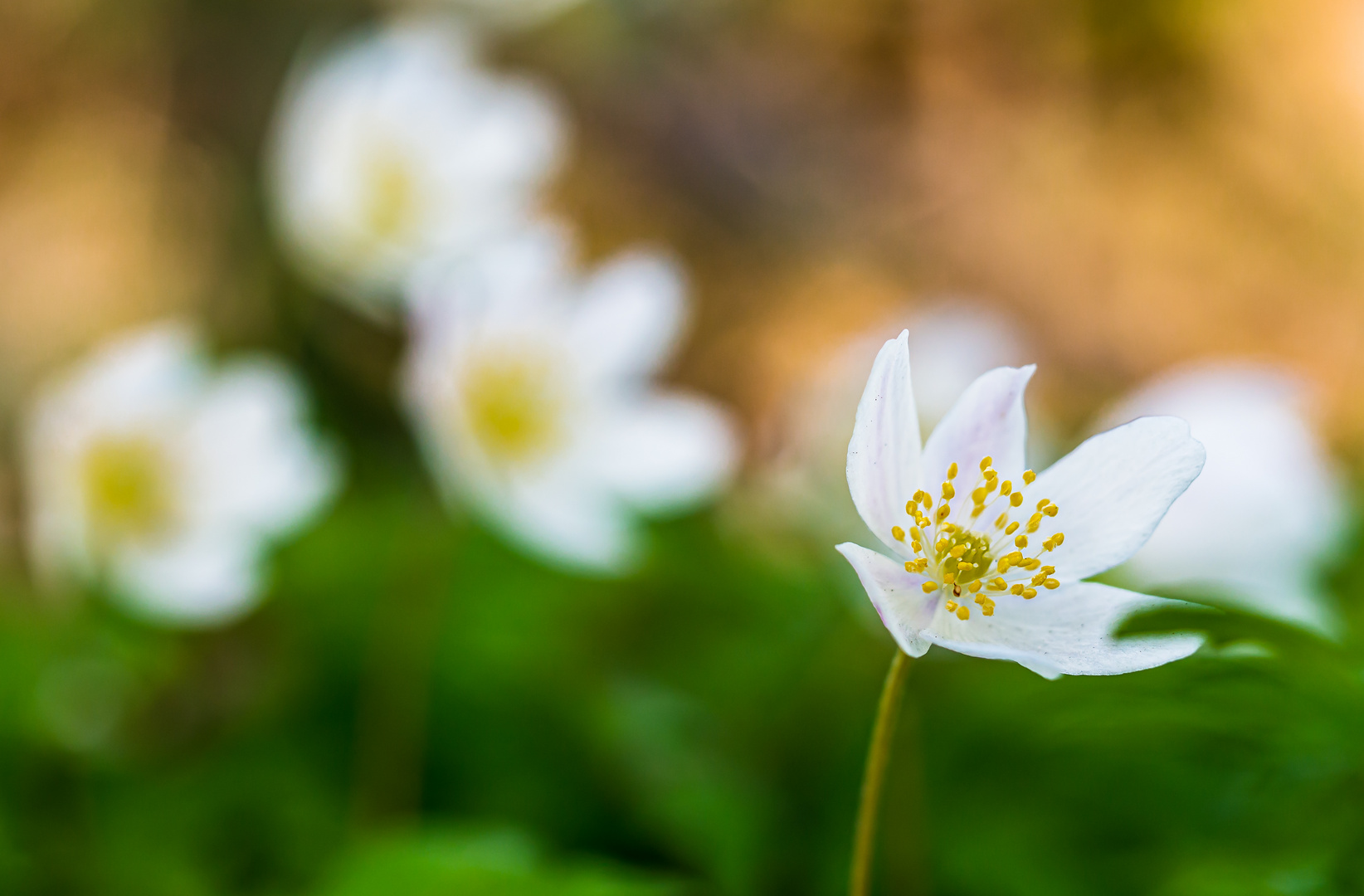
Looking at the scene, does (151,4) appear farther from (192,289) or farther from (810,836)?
(810,836)

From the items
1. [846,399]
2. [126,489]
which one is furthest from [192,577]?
[846,399]

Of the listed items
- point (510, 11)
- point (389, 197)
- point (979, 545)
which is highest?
point (510, 11)

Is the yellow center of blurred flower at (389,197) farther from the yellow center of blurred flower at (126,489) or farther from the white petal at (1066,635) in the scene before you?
the white petal at (1066,635)

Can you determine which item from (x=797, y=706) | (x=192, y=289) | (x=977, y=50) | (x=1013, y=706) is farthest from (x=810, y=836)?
(x=977, y=50)

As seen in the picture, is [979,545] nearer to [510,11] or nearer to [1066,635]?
[1066,635]

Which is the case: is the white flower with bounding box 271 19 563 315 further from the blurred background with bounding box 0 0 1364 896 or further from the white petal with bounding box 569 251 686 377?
the blurred background with bounding box 0 0 1364 896

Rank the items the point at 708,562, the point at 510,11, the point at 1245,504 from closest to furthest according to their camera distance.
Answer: the point at 1245,504 < the point at 708,562 < the point at 510,11

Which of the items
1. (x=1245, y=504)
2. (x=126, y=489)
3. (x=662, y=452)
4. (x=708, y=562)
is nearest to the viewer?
(x=1245, y=504)
